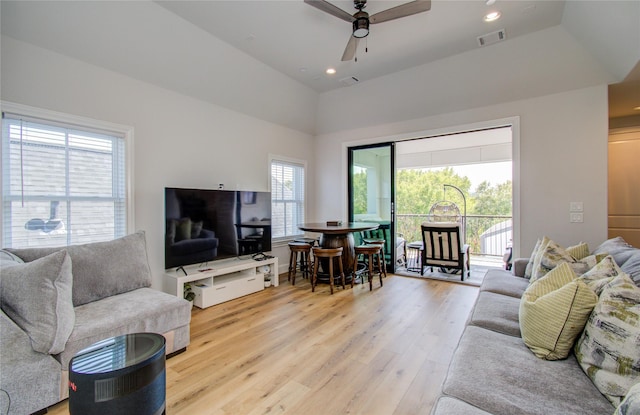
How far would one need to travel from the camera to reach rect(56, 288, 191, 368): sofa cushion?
6.44 ft

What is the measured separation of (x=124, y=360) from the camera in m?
1.43

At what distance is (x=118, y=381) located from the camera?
1.30 metres

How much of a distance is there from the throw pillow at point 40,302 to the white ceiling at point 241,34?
83.6 inches

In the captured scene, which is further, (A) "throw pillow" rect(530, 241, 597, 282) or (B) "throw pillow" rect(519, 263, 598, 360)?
(A) "throw pillow" rect(530, 241, 597, 282)

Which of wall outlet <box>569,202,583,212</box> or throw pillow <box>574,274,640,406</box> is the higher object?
wall outlet <box>569,202,583,212</box>

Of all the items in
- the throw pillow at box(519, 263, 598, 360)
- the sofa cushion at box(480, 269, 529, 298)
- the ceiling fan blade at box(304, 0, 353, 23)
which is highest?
the ceiling fan blade at box(304, 0, 353, 23)

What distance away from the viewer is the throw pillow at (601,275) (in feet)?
5.15

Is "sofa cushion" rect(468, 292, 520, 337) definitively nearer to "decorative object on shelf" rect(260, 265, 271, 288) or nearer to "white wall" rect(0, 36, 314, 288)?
"decorative object on shelf" rect(260, 265, 271, 288)

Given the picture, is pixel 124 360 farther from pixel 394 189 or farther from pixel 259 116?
pixel 394 189

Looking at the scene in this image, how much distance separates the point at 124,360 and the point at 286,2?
126 inches

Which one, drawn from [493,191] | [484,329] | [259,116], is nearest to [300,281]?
[259,116]

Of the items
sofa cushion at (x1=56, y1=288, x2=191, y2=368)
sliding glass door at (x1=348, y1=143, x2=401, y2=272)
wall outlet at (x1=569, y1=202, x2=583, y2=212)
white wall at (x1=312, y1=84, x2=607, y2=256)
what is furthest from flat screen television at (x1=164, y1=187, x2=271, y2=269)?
wall outlet at (x1=569, y1=202, x2=583, y2=212)

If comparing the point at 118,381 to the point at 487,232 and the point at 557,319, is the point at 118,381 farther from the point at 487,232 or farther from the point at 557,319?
the point at 487,232

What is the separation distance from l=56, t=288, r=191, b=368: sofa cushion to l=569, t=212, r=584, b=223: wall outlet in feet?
15.2
